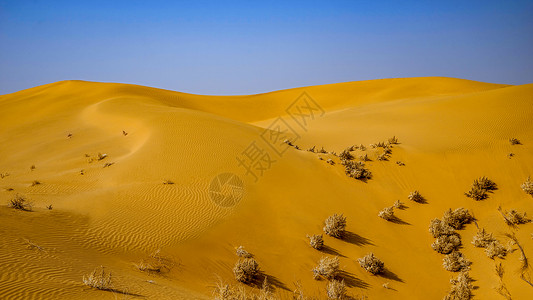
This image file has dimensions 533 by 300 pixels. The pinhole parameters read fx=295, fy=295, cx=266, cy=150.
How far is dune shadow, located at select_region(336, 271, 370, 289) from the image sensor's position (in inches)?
271

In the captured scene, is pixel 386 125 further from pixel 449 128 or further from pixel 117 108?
pixel 117 108

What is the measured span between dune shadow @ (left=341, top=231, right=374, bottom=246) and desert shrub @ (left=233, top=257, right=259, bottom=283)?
126 inches

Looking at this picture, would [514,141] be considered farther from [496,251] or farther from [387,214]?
[387,214]

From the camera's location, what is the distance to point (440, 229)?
884 centimetres

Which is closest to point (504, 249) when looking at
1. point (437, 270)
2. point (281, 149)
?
point (437, 270)

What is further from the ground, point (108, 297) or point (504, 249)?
point (504, 249)

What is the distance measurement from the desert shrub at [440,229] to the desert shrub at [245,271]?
5776 millimetres

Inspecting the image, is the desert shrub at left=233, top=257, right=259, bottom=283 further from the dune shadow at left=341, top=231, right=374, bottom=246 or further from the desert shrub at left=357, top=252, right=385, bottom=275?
the dune shadow at left=341, top=231, right=374, bottom=246

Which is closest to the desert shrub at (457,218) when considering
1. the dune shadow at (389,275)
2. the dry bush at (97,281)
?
the dune shadow at (389,275)

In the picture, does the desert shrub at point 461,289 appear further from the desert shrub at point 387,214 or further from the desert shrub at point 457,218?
the desert shrub at point 387,214

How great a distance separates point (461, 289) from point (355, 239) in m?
2.68

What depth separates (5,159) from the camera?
16172 millimetres

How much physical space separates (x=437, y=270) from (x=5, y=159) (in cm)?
2077

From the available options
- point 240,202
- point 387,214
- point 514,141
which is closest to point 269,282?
point 240,202
